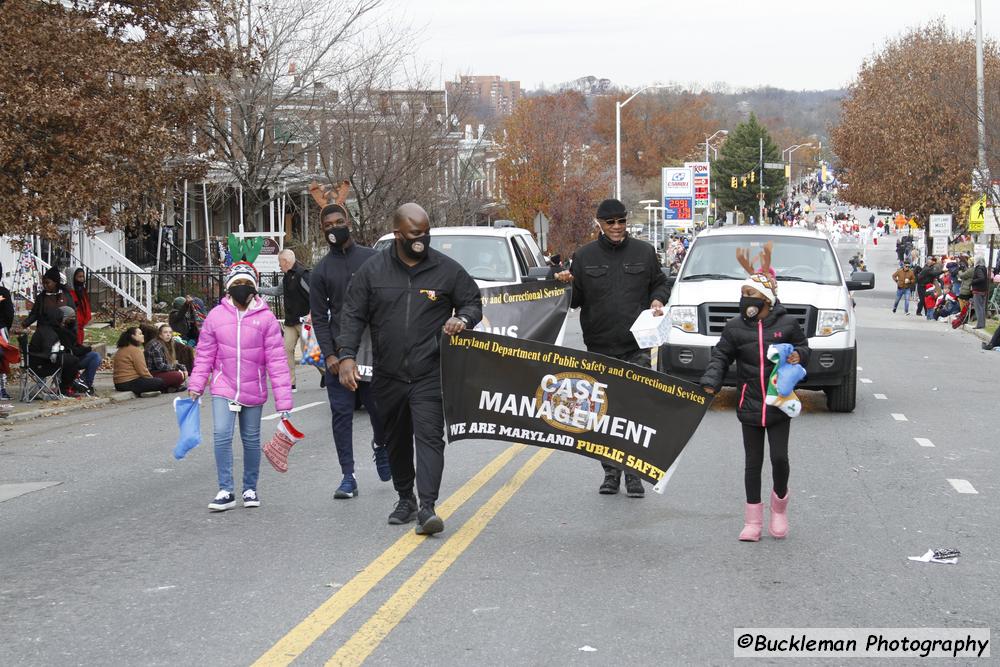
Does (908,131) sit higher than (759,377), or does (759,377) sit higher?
(908,131)

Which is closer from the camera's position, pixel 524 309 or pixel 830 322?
pixel 524 309

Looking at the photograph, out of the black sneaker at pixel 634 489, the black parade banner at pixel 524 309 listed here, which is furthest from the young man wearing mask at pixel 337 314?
the black sneaker at pixel 634 489

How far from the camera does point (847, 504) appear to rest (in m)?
9.05

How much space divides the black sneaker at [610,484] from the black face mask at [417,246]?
248cm

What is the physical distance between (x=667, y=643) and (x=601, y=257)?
4.07 metres

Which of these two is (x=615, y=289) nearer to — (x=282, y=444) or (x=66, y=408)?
(x=282, y=444)

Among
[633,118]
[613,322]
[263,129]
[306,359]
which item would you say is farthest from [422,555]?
[633,118]

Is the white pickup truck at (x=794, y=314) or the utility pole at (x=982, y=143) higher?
the utility pole at (x=982, y=143)

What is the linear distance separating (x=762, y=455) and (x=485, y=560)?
1841 millimetres

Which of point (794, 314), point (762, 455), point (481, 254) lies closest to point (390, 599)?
point (762, 455)

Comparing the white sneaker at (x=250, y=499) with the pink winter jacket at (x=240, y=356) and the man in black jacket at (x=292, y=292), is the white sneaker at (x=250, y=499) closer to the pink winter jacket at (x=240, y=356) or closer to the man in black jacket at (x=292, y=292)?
the pink winter jacket at (x=240, y=356)

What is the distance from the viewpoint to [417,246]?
771 centimetres

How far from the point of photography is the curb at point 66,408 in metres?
15.3

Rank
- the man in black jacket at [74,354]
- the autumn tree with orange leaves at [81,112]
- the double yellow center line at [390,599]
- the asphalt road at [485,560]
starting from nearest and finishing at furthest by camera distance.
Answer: the double yellow center line at [390,599] < the asphalt road at [485,560] < the autumn tree with orange leaves at [81,112] < the man in black jacket at [74,354]
